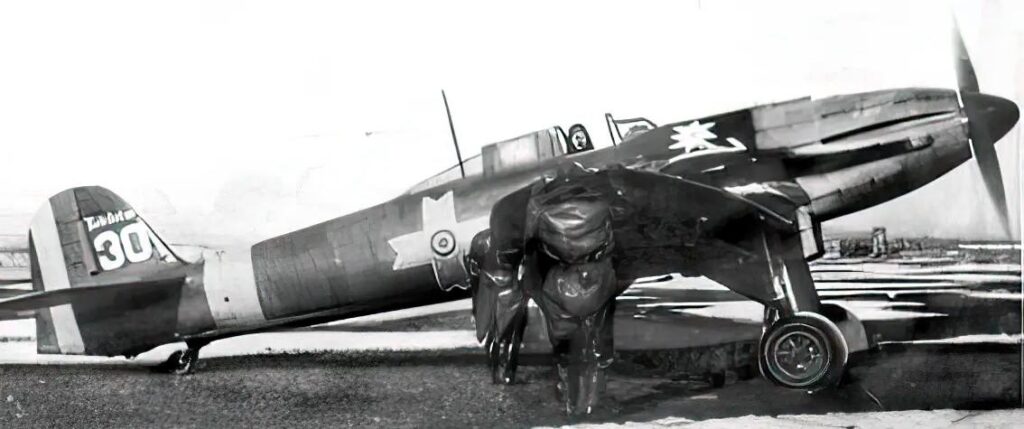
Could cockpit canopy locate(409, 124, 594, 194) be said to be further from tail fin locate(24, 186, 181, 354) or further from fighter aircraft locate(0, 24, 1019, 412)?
tail fin locate(24, 186, 181, 354)

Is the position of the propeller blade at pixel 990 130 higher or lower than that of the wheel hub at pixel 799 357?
higher

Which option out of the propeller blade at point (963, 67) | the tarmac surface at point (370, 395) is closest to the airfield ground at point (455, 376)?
the tarmac surface at point (370, 395)

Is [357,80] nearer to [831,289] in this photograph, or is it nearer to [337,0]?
[337,0]

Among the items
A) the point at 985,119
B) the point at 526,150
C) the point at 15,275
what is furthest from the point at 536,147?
the point at 15,275

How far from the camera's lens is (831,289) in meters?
2.67

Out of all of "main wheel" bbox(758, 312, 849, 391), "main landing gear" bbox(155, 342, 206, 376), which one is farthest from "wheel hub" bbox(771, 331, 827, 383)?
"main landing gear" bbox(155, 342, 206, 376)

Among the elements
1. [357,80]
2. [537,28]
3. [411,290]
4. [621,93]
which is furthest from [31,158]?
[621,93]

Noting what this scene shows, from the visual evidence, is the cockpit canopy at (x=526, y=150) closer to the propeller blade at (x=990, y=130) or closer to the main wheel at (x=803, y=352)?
the main wheel at (x=803, y=352)

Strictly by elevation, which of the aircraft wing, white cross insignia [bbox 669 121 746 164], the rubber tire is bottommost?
the rubber tire

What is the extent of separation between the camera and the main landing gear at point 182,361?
8.71ft

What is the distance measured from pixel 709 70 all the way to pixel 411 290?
109cm

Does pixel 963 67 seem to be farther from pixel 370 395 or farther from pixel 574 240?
pixel 370 395

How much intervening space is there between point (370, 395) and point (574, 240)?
0.77 m

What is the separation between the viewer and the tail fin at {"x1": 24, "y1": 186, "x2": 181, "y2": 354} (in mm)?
2604
